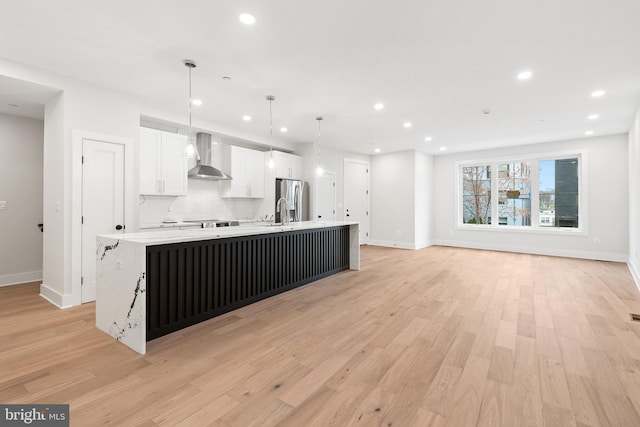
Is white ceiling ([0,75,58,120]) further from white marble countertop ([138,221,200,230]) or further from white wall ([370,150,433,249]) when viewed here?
white wall ([370,150,433,249])

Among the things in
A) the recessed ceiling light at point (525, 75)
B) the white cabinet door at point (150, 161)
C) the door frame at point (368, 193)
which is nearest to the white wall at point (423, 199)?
the door frame at point (368, 193)

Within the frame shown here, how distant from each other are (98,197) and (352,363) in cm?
364

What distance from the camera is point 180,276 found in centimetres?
282

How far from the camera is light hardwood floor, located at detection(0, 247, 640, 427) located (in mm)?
1707

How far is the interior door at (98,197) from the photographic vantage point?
3658 mm

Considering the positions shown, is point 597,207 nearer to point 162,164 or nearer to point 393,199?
point 393,199

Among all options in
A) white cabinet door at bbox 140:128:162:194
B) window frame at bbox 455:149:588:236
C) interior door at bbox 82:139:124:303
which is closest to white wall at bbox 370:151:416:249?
window frame at bbox 455:149:588:236

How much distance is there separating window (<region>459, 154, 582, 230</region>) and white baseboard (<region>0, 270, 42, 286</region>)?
9297 mm

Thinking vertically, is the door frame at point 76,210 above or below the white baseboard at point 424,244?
above

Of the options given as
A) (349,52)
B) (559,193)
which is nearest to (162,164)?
(349,52)

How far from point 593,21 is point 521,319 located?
2.75m

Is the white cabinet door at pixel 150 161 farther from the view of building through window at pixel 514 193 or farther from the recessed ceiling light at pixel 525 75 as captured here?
the view of building through window at pixel 514 193

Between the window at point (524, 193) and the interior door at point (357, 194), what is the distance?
8.70ft

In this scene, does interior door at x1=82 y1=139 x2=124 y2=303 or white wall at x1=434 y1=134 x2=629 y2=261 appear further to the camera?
white wall at x1=434 y1=134 x2=629 y2=261
